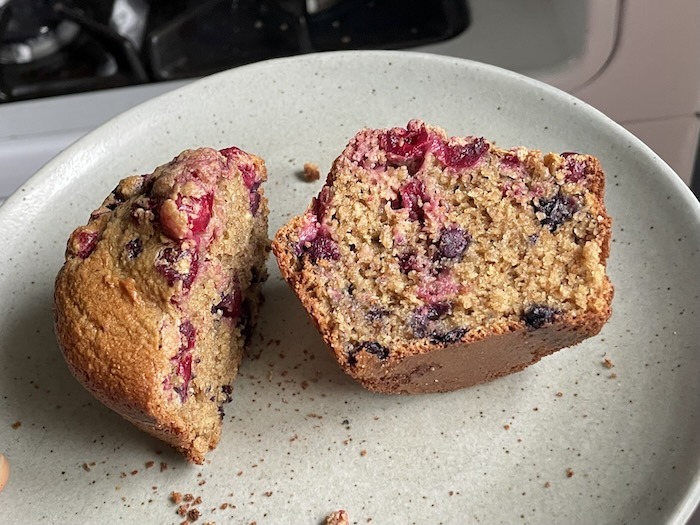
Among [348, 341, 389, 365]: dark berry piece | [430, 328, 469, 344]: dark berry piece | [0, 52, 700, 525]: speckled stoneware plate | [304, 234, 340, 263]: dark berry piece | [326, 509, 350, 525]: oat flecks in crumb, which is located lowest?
[326, 509, 350, 525]: oat flecks in crumb

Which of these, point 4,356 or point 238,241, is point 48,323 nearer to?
point 4,356

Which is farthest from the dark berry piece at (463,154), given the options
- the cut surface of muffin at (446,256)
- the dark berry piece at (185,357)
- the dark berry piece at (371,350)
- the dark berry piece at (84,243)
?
the dark berry piece at (84,243)

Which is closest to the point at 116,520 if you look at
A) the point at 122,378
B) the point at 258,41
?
the point at 122,378

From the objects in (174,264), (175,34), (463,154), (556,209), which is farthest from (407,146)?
(175,34)

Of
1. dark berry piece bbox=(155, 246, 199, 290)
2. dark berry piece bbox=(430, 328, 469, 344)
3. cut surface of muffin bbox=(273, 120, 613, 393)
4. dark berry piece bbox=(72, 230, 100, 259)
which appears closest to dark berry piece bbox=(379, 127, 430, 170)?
cut surface of muffin bbox=(273, 120, 613, 393)

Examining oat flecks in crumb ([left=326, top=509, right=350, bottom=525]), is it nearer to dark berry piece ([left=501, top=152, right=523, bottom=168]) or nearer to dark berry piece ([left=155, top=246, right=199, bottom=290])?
dark berry piece ([left=155, top=246, right=199, bottom=290])

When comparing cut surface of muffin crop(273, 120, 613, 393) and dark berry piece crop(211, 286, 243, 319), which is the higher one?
cut surface of muffin crop(273, 120, 613, 393)
